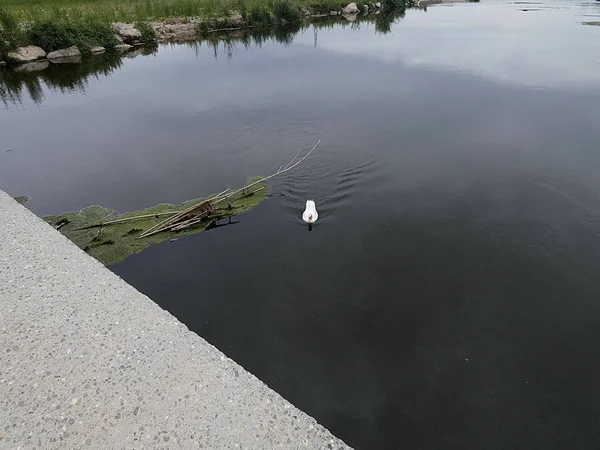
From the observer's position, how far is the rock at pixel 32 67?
18905 millimetres

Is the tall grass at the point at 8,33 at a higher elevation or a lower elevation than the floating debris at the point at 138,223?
higher

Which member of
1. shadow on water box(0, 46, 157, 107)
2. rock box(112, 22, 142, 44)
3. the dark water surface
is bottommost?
the dark water surface

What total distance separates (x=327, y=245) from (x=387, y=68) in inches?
560

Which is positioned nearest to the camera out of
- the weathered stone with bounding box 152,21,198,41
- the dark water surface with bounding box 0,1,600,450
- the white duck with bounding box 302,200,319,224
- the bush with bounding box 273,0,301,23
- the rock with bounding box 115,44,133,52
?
the dark water surface with bounding box 0,1,600,450

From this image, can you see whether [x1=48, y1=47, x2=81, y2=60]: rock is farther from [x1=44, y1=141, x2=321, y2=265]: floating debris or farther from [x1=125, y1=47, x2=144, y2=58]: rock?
[x1=44, y1=141, x2=321, y2=265]: floating debris

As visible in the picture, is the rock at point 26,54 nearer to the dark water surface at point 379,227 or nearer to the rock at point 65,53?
the rock at point 65,53

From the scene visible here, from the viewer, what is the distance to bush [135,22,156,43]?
2469 centimetres

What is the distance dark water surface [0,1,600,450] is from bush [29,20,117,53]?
3888mm

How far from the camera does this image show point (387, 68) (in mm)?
18547

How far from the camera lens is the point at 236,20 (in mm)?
29797

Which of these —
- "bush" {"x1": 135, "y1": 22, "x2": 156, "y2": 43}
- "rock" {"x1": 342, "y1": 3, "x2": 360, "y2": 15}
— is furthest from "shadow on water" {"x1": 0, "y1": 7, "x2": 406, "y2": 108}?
"rock" {"x1": 342, "y1": 3, "x2": 360, "y2": 15}

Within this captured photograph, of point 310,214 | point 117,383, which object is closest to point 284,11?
point 310,214

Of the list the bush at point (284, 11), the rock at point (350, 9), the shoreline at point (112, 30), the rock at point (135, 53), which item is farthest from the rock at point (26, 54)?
the rock at point (350, 9)

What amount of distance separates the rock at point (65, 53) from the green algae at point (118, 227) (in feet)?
56.1
